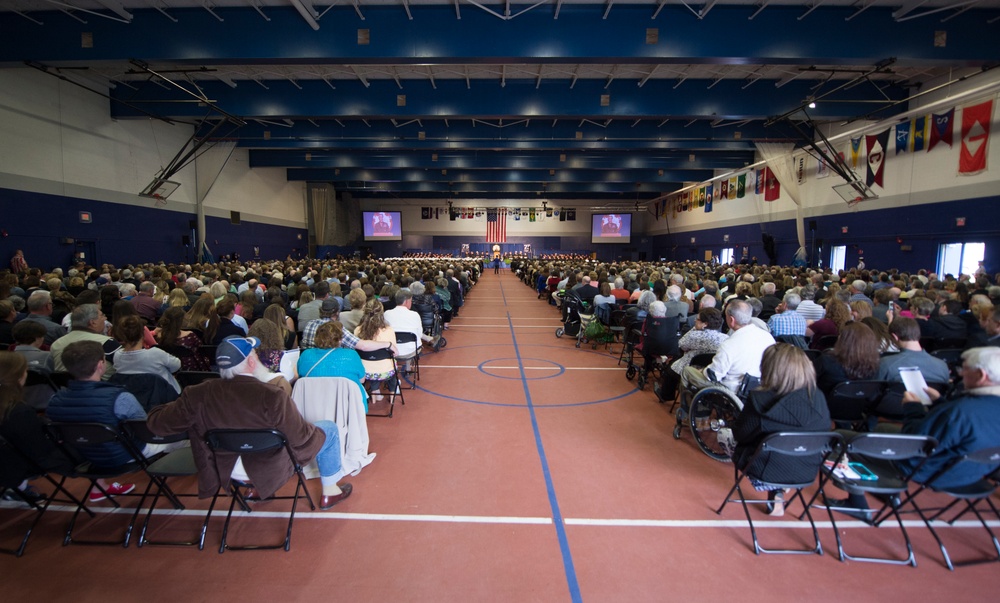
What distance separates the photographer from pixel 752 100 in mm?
13016

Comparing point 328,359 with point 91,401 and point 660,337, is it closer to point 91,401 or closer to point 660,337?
point 91,401

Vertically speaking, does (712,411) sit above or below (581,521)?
above

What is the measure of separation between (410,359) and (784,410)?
451 cm

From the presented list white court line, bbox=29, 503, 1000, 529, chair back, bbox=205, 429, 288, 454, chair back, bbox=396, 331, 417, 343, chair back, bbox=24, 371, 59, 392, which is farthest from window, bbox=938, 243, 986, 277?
chair back, bbox=24, 371, 59, 392

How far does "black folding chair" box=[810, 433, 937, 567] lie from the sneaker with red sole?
4.67 metres

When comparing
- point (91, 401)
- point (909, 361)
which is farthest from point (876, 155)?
point (91, 401)

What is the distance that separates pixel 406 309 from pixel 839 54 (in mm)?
9353

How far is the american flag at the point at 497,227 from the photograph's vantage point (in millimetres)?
40594

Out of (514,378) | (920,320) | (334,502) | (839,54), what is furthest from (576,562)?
(839,54)

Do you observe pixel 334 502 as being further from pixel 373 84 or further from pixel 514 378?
pixel 373 84

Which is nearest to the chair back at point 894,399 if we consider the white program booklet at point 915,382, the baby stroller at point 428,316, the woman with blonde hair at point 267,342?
the white program booklet at point 915,382

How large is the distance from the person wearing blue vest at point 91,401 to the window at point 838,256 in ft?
70.3

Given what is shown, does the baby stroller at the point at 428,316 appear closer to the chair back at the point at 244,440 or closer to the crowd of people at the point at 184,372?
the crowd of people at the point at 184,372

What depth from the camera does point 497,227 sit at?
41.5m
